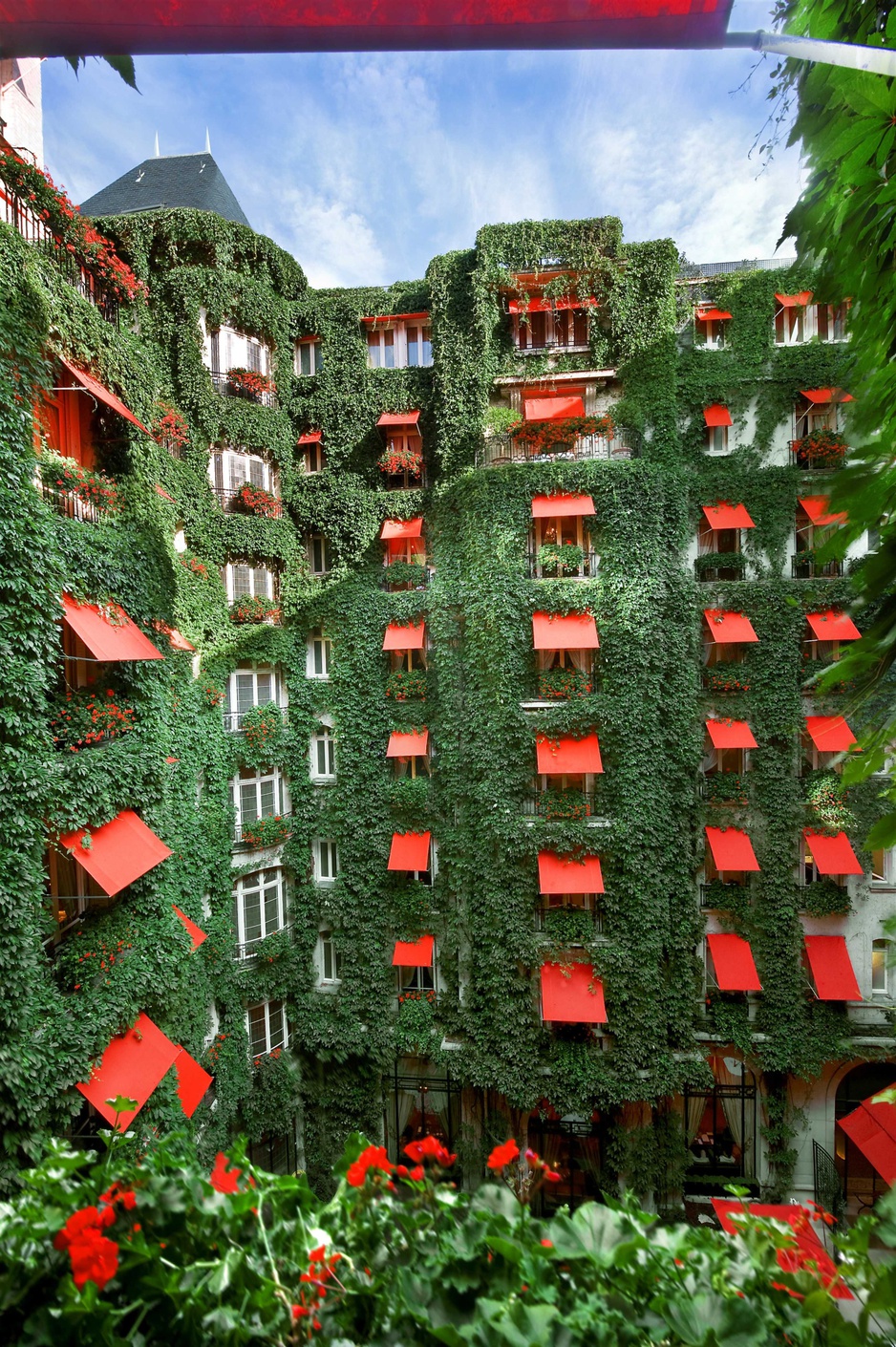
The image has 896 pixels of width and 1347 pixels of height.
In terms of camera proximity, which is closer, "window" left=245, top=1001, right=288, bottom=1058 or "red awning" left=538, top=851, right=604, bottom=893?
"red awning" left=538, top=851, right=604, bottom=893

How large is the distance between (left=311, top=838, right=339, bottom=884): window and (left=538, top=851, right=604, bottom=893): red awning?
559cm

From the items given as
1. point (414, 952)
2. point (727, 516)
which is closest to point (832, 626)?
point (727, 516)

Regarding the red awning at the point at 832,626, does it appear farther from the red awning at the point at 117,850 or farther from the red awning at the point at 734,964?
the red awning at the point at 117,850

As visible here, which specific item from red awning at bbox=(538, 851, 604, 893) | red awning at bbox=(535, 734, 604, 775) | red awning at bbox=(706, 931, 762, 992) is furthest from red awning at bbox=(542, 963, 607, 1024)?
red awning at bbox=(535, 734, 604, 775)

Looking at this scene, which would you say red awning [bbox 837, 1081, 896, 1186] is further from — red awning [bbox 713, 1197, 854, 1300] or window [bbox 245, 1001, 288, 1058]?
red awning [bbox 713, 1197, 854, 1300]

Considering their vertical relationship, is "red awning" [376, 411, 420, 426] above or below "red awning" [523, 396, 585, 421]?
above

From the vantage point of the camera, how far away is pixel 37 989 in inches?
268

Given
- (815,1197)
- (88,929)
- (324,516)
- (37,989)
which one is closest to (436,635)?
(324,516)

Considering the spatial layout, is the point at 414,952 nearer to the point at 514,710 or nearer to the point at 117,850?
the point at 514,710

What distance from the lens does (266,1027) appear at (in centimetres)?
1448

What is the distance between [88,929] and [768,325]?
18658 mm

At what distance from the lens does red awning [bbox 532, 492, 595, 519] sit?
43.3 feet

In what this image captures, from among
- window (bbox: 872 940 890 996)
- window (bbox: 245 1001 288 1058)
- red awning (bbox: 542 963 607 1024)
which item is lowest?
window (bbox: 245 1001 288 1058)

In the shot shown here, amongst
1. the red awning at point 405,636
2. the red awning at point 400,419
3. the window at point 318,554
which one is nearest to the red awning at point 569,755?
the red awning at point 405,636
